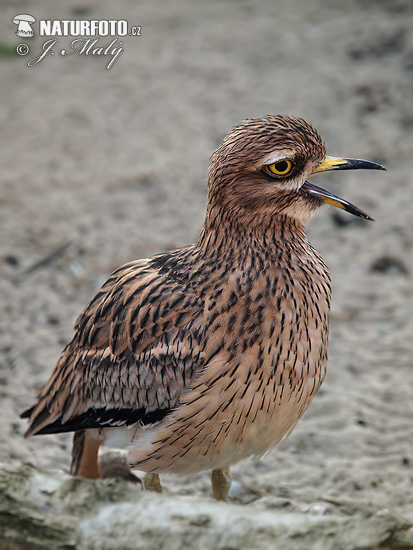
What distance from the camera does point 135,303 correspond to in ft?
11.7

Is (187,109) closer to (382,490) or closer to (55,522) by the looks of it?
(382,490)

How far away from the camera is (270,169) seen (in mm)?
3301

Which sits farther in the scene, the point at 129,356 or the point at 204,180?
the point at 204,180

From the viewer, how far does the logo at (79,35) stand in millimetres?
→ 8617

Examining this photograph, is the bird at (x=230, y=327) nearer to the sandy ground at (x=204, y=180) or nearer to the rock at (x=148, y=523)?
the rock at (x=148, y=523)

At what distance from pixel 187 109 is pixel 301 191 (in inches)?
180

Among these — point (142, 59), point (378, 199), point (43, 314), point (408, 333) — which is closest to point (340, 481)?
point (408, 333)

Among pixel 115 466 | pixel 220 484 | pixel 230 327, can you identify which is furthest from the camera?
pixel 220 484

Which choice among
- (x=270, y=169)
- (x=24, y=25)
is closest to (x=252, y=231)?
(x=270, y=169)

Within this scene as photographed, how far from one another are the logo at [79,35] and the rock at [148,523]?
21.3 ft

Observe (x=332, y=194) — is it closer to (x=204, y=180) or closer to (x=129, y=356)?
(x=129, y=356)

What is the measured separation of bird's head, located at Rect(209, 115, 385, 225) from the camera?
3281 mm

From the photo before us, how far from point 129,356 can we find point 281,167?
108cm

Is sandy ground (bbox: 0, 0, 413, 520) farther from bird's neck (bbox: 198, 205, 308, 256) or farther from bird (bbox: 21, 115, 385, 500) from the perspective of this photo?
bird's neck (bbox: 198, 205, 308, 256)
